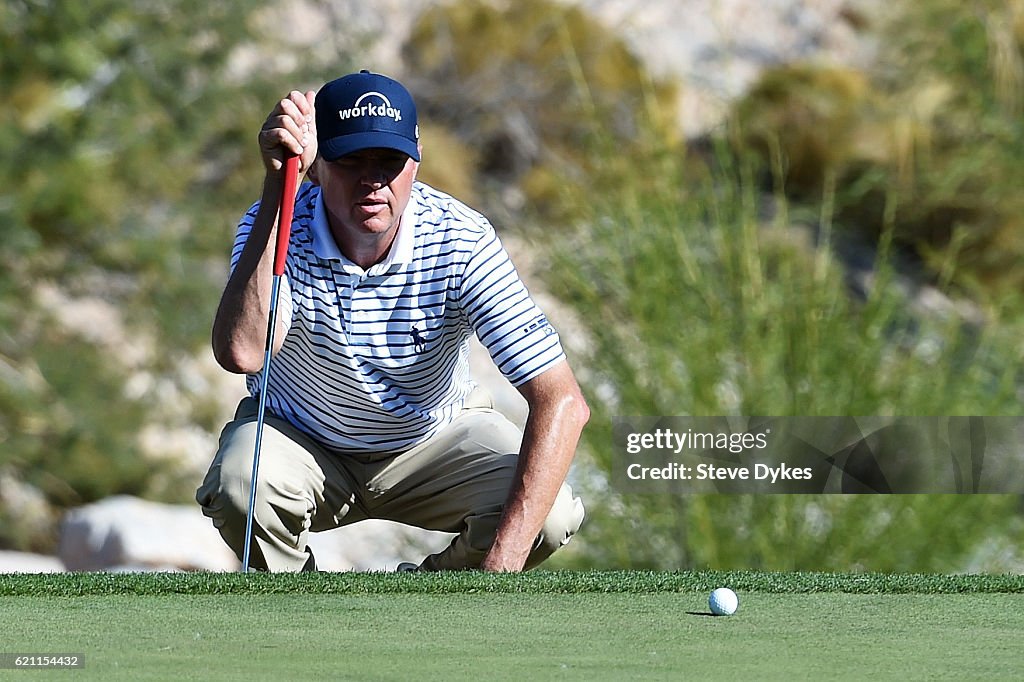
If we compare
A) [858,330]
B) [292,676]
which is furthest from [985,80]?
[292,676]

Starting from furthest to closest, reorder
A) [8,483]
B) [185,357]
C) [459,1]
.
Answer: [459,1], [185,357], [8,483]

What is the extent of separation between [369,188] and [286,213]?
0.31m

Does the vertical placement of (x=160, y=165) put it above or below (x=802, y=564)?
above

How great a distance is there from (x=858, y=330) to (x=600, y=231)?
3.92 ft

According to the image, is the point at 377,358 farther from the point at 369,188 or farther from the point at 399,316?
the point at 369,188

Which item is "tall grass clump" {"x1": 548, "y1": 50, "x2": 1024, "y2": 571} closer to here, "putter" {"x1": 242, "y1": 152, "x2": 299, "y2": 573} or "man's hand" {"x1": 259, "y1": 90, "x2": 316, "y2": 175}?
"putter" {"x1": 242, "y1": 152, "x2": 299, "y2": 573}

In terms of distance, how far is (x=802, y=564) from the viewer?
6.46 metres

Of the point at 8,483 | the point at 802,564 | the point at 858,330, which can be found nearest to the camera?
the point at 802,564

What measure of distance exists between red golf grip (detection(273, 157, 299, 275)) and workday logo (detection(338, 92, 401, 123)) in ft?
0.81

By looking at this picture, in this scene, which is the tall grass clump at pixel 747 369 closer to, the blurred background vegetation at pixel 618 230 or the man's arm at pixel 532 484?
the blurred background vegetation at pixel 618 230

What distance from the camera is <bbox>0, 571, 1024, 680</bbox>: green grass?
2.57m

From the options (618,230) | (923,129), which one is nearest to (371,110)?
(618,230)

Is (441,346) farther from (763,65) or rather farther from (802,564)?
(763,65)
